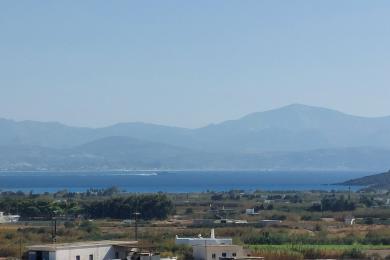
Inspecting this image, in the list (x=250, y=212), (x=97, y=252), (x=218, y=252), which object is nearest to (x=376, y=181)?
(x=250, y=212)

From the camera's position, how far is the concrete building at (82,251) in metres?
38.0

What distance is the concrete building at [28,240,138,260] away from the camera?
38000mm

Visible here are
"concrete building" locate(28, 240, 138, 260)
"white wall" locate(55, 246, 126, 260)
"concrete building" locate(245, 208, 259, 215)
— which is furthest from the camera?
"concrete building" locate(245, 208, 259, 215)

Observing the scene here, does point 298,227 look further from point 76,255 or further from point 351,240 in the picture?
point 76,255

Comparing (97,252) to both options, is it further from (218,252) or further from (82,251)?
(218,252)

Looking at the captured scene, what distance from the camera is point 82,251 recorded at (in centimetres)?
3962

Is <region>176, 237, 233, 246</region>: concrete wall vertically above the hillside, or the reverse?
the hillside

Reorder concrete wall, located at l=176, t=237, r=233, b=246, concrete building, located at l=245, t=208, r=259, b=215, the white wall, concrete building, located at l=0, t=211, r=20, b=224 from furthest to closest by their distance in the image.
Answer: concrete building, located at l=245, t=208, r=259, b=215 < concrete building, located at l=0, t=211, r=20, b=224 < concrete wall, located at l=176, t=237, r=233, b=246 < the white wall

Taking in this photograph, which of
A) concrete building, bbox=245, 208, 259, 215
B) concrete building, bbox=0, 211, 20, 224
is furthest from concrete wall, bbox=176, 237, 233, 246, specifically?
concrete building, bbox=245, 208, 259, 215

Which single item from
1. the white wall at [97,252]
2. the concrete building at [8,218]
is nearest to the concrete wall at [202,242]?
the white wall at [97,252]

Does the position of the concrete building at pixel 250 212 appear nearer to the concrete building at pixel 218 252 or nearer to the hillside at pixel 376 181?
the concrete building at pixel 218 252

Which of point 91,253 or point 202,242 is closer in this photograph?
point 91,253

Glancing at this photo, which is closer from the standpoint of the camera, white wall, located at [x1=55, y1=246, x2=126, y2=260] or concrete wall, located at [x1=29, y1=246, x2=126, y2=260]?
concrete wall, located at [x1=29, y1=246, x2=126, y2=260]

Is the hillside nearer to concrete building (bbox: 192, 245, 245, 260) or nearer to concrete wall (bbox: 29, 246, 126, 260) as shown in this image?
concrete building (bbox: 192, 245, 245, 260)
